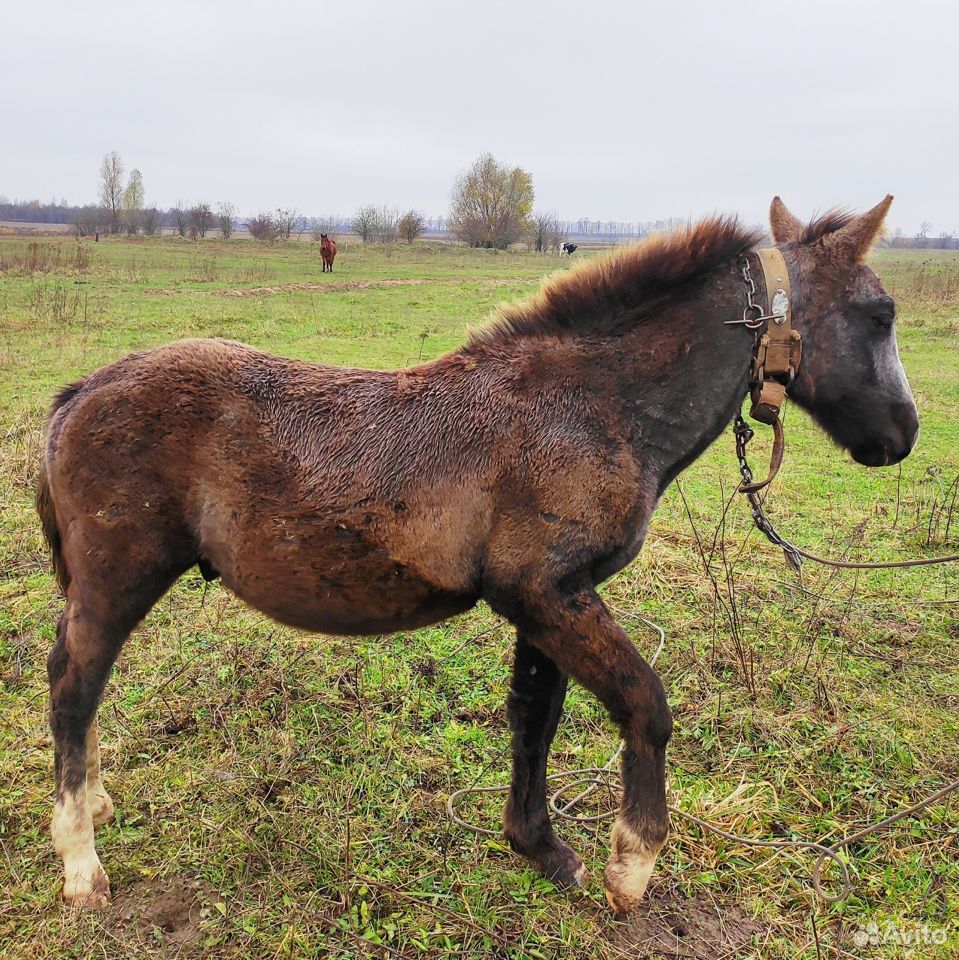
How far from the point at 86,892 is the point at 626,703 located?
7.22ft

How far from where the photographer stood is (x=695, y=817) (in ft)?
10.1

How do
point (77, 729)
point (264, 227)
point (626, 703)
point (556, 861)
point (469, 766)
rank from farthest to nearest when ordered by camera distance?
point (264, 227)
point (469, 766)
point (556, 861)
point (77, 729)
point (626, 703)

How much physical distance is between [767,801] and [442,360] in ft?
8.20

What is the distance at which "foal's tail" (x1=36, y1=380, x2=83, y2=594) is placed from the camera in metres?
2.94

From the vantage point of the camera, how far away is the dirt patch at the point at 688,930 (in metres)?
2.61

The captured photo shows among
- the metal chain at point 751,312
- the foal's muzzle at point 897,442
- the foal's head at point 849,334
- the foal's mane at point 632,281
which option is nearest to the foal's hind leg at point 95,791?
the foal's mane at point 632,281

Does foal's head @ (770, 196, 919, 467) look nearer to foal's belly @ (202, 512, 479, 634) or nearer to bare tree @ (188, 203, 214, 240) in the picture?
foal's belly @ (202, 512, 479, 634)

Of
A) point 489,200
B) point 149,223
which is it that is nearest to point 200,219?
point 149,223

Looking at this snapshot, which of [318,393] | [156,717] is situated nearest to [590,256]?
[318,393]

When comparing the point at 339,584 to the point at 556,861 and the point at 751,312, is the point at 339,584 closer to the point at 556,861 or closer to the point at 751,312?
the point at 556,861

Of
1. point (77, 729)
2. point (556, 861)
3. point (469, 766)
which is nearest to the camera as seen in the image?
point (77, 729)

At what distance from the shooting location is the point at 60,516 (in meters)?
2.90

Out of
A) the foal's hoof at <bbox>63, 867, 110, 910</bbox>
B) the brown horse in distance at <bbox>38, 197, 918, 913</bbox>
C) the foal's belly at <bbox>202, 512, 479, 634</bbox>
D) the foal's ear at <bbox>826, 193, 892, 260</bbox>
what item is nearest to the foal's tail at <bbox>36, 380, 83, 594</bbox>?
the brown horse in distance at <bbox>38, 197, 918, 913</bbox>

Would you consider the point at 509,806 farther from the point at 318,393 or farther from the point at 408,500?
the point at 318,393
